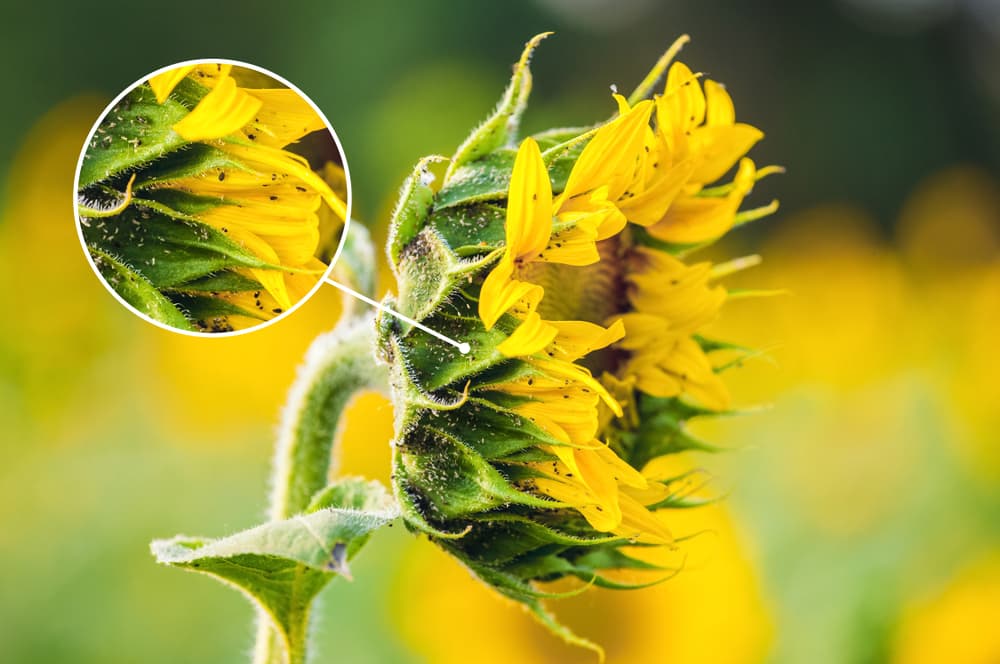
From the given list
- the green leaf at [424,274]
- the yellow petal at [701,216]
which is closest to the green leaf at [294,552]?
the green leaf at [424,274]

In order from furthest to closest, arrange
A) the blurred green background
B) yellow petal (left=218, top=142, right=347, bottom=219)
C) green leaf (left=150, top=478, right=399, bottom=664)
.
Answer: the blurred green background < yellow petal (left=218, top=142, right=347, bottom=219) < green leaf (left=150, top=478, right=399, bottom=664)

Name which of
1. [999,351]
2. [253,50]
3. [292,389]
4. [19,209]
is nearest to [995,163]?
[253,50]

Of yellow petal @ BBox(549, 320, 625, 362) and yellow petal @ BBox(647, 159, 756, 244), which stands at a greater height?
yellow petal @ BBox(647, 159, 756, 244)

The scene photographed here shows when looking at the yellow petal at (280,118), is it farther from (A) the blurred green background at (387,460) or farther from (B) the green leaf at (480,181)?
(A) the blurred green background at (387,460)

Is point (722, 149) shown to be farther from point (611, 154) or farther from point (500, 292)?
point (500, 292)

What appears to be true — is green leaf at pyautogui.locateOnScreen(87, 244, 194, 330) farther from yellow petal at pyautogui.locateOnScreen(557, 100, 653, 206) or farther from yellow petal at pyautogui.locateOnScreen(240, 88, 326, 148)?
yellow petal at pyautogui.locateOnScreen(557, 100, 653, 206)

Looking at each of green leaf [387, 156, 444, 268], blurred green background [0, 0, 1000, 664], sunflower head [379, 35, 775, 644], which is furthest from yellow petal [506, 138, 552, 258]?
blurred green background [0, 0, 1000, 664]
